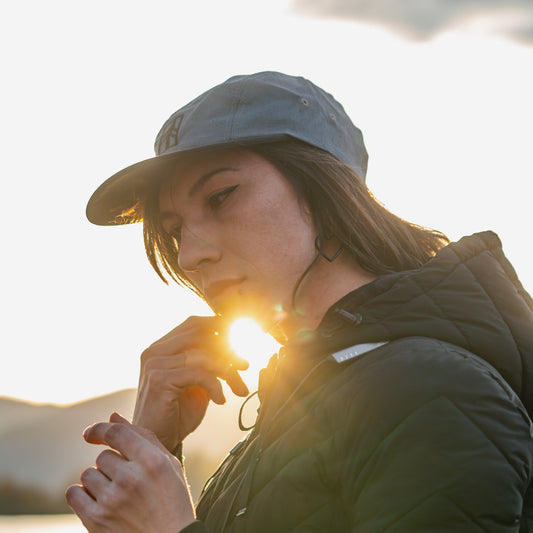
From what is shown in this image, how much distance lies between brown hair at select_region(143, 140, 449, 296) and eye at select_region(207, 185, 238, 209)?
7.3 inches

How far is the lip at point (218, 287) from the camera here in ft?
6.85

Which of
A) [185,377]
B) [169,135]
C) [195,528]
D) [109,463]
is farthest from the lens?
[185,377]

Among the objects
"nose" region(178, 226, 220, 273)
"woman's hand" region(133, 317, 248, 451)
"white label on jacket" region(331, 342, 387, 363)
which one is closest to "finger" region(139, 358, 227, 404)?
"woman's hand" region(133, 317, 248, 451)

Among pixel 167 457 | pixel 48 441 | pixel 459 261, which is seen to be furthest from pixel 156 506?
pixel 48 441

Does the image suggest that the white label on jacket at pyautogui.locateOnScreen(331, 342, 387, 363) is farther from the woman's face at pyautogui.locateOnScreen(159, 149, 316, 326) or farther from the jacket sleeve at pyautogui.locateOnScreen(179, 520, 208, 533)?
the jacket sleeve at pyautogui.locateOnScreen(179, 520, 208, 533)

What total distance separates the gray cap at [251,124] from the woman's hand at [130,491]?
1.06 metres

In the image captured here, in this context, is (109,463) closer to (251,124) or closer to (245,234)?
(245,234)

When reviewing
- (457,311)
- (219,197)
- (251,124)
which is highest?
(251,124)

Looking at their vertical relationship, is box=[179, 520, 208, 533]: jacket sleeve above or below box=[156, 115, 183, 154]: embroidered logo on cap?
below

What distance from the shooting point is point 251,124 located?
211 centimetres

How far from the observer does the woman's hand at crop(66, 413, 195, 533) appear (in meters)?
1.50

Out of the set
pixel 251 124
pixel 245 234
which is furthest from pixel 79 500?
pixel 251 124

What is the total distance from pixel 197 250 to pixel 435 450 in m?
1.15

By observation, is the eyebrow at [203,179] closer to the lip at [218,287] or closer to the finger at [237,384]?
the lip at [218,287]
